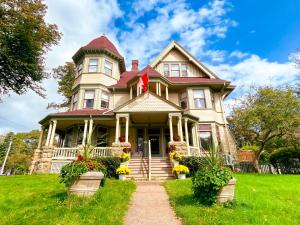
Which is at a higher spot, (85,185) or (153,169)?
(153,169)

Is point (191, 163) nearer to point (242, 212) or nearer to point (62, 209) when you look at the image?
point (242, 212)

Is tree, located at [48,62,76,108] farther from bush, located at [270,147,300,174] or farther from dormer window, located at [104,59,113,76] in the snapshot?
bush, located at [270,147,300,174]

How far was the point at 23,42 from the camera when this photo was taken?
15.4 m

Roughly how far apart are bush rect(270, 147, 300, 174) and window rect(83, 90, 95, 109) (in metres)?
17.9

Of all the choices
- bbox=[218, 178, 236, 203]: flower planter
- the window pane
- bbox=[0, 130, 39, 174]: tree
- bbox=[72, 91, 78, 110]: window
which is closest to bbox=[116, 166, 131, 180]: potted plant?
bbox=[218, 178, 236, 203]: flower planter

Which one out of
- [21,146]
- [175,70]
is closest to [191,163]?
[175,70]

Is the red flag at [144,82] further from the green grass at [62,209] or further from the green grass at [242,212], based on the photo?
the green grass at [242,212]

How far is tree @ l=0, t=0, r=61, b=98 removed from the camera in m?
14.5

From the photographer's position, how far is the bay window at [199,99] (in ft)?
58.7

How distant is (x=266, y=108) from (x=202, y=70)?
23.7 ft

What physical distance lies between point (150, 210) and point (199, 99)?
13.9 m

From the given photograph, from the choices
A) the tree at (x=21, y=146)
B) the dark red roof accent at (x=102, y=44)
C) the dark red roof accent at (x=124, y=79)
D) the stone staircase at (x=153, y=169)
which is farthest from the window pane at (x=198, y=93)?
the tree at (x=21, y=146)

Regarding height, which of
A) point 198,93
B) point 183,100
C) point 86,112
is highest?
point 198,93

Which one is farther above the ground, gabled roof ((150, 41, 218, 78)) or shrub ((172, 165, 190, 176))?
gabled roof ((150, 41, 218, 78))
